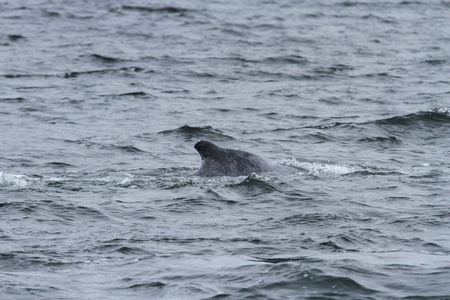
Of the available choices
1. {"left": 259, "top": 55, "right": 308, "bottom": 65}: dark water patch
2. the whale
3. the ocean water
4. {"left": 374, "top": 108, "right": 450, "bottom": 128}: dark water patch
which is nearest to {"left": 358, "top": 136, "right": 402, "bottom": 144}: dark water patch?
the ocean water

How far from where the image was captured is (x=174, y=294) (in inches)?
458

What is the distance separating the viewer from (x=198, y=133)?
23.5 metres

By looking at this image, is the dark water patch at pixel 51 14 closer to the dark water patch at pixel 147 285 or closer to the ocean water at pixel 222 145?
the ocean water at pixel 222 145

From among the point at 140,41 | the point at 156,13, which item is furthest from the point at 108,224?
the point at 156,13

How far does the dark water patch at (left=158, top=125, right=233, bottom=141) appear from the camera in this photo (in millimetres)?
23062

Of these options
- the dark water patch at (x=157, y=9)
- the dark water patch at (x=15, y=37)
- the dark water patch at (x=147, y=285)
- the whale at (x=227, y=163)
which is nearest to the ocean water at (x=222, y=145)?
the dark water patch at (x=147, y=285)

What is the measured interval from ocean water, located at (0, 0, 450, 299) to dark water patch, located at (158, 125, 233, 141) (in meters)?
0.07

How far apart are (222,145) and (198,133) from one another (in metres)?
1.32

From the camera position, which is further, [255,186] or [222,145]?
[222,145]

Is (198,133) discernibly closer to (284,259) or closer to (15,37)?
(284,259)

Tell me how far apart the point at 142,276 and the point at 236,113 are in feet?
46.3

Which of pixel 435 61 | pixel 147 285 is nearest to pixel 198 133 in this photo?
pixel 147 285

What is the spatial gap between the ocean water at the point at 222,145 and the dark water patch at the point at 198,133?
2.7 inches

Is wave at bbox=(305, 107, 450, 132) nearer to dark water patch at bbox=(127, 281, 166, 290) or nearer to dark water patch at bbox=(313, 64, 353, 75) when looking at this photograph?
dark water patch at bbox=(313, 64, 353, 75)
